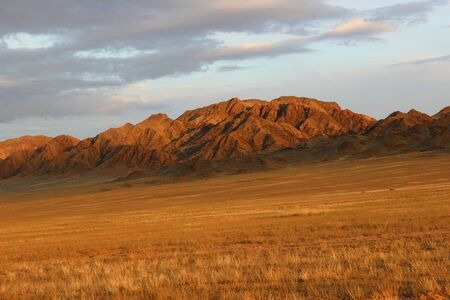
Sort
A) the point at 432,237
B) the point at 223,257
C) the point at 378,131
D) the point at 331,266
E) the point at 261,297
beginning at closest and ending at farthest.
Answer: the point at 261,297 → the point at 331,266 → the point at 223,257 → the point at 432,237 → the point at 378,131

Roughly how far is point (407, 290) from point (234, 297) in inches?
119

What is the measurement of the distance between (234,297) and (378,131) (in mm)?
193588

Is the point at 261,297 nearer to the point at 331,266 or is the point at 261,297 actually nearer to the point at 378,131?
the point at 331,266

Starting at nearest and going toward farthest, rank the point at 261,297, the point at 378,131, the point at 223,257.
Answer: the point at 261,297, the point at 223,257, the point at 378,131

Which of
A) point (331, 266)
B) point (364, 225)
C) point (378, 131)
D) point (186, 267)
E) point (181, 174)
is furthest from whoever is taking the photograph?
point (378, 131)

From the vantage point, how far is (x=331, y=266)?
45.0ft

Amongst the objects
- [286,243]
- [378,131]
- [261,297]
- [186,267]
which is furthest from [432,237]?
[378,131]

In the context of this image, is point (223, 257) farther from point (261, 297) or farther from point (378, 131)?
point (378, 131)

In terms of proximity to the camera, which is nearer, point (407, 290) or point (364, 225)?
point (407, 290)

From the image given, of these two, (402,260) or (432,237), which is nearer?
(402,260)

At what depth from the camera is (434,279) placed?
11125 millimetres

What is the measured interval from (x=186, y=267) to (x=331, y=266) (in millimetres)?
4110

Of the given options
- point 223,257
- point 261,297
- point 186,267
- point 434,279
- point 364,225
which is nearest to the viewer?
point 261,297

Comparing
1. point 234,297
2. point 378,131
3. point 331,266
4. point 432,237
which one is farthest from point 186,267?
point 378,131
